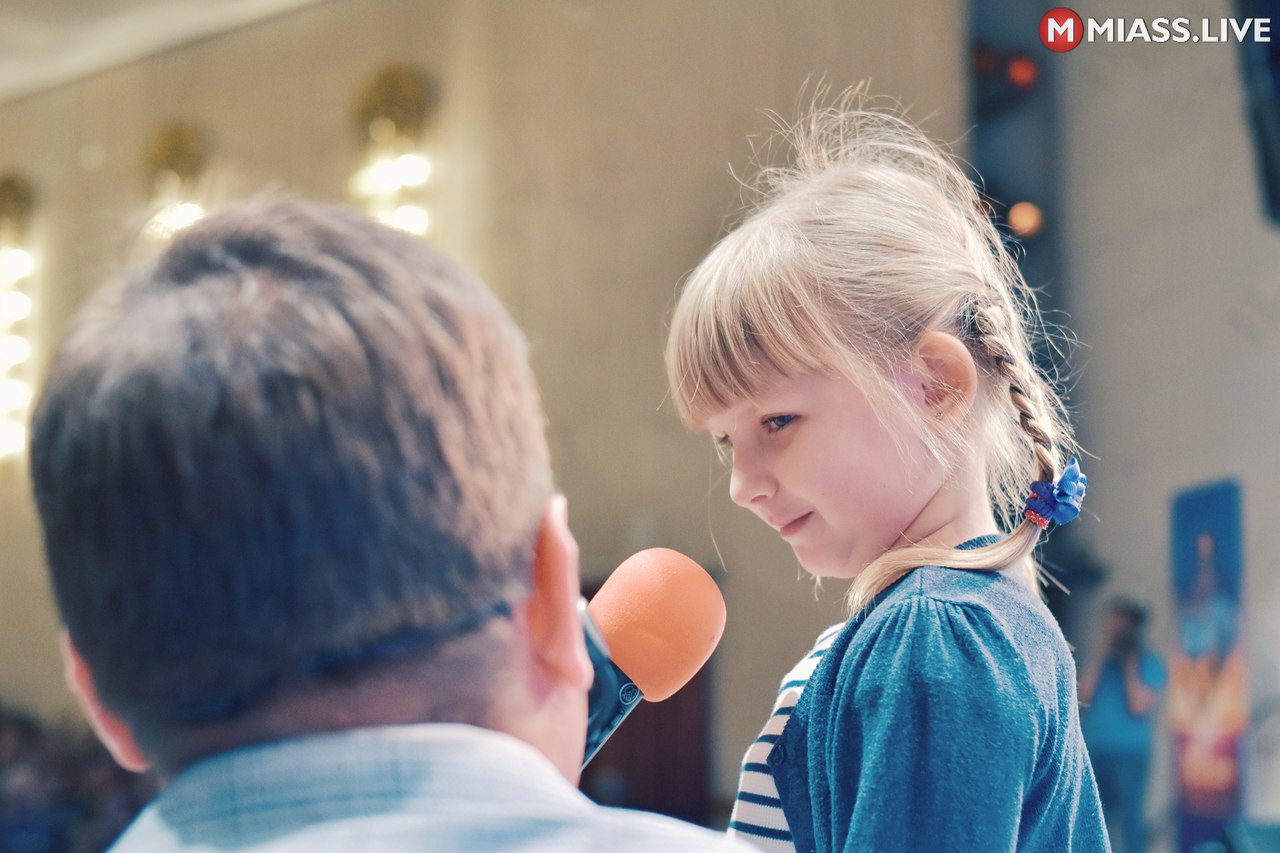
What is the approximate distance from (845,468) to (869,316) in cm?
11

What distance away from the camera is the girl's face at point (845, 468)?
2.56 ft

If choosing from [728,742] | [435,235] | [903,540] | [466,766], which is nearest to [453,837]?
[466,766]

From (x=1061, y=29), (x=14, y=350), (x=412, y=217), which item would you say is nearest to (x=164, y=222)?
(x=1061, y=29)

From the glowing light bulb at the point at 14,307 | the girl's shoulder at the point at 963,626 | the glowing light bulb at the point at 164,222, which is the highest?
the glowing light bulb at the point at 14,307

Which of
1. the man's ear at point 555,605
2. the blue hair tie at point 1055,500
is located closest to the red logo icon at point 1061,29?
the blue hair tie at point 1055,500

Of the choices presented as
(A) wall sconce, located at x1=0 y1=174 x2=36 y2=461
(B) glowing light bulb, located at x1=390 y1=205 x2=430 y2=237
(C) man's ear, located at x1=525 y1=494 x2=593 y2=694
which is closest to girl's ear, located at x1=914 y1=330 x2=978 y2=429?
(C) man's ear, located at x1=525 y1=494 x2=593 y2=694

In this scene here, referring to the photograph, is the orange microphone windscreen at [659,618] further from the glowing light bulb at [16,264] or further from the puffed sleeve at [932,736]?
the glowing light bulb at [16,264]

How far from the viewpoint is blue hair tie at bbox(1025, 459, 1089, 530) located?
2.53 ft

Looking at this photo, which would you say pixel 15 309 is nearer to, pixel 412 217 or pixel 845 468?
pixel 412 217

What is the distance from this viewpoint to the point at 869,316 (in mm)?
796

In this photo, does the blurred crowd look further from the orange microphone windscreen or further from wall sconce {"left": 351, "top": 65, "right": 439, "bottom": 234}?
the orange microphone windscreen

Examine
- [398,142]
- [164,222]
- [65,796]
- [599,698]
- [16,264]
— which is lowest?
[65,796]

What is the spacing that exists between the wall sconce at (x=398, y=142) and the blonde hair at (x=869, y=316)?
264cm

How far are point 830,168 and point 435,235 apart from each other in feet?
8.36
